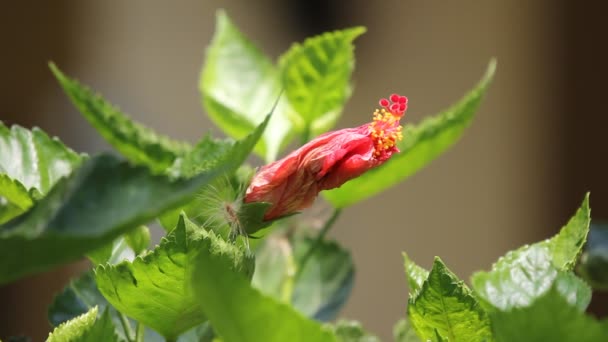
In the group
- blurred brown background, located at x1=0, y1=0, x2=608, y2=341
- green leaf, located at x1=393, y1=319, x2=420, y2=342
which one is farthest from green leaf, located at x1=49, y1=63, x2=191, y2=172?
blurred brown background, located at x1=0, y1=0, x2=608, y2=341

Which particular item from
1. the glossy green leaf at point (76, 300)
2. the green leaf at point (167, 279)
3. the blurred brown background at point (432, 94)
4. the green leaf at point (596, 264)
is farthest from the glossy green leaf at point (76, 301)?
the blurred brown background at point (432, 94)

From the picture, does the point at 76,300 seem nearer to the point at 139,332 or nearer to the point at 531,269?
the point at 139,332

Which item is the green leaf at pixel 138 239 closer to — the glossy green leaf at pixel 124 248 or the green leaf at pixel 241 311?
the glossy green leaf at pixel 124 248

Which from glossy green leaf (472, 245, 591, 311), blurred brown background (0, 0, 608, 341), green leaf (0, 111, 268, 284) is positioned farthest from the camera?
blurred brown background (0, 0, 608, 341)

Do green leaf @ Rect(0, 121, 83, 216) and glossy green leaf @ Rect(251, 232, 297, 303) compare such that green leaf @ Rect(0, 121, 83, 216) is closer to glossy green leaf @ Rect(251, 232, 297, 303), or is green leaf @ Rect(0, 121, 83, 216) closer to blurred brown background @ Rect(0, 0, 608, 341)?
glossy green leaf @ Rect(251, 232, 297, 303)

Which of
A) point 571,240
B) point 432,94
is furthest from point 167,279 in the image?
point 432,94

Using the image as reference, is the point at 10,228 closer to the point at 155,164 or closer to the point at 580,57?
the point at 155,164

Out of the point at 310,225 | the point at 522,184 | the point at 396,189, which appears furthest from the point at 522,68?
the point at 310,225
